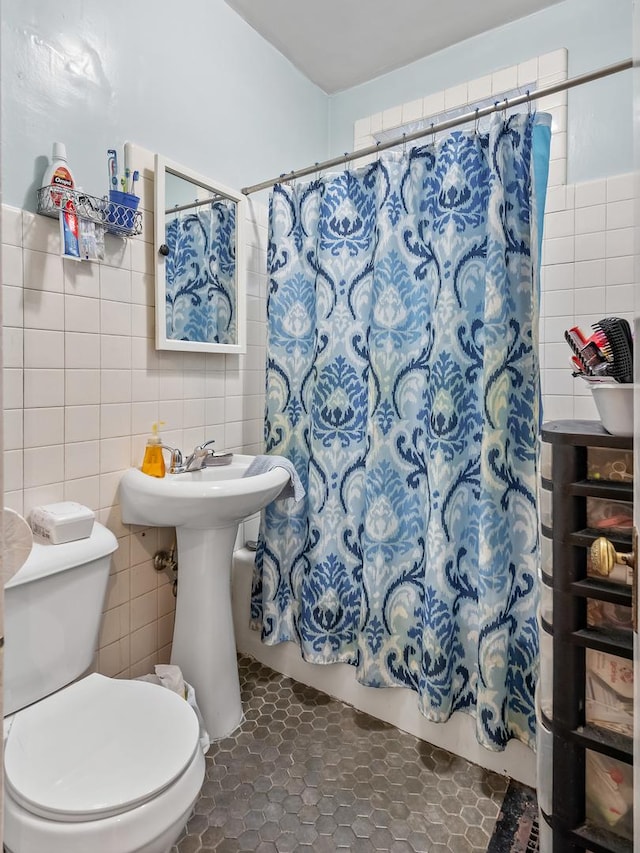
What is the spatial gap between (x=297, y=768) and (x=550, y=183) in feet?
7.53

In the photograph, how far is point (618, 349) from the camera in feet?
3.68

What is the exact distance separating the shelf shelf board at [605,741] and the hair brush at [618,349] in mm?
741

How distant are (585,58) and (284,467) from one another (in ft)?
6.36

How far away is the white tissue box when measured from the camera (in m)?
1.33

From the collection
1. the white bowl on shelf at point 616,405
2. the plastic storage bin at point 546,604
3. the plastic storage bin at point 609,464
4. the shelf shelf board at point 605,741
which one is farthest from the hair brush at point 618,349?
the shelf shelf board at point 605,741

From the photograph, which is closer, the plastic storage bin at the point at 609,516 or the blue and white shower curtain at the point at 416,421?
the plastic storage bin at the point at 609,516

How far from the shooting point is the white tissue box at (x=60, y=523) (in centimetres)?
133

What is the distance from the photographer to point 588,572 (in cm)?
110

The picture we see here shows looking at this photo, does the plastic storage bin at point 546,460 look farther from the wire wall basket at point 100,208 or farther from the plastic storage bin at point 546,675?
the wire wall basket at point 100,208

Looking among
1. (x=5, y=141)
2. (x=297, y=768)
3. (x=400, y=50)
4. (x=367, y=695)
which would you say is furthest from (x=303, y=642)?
(x=400, y=50)

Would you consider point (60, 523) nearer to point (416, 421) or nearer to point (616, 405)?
point (416, 421)

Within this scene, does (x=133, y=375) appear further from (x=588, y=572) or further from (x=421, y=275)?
(x=588, y=572)

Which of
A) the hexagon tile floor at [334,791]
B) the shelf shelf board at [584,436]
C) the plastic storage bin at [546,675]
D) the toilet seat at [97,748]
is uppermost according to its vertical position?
the shelf shelf board at [584,436]

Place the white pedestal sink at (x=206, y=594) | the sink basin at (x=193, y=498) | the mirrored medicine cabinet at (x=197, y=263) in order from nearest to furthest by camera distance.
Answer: the sink basin at (x=193, y=498), the white pedestal sink at (x=206, y=594), the mirrored medicine cabinet at (x=197, y=263)
